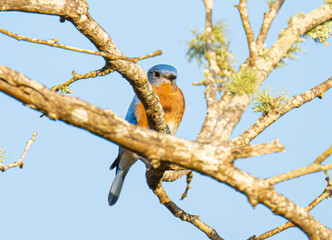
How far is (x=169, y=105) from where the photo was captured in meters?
5.86

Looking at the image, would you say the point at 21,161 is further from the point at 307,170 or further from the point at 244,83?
the point at 307,170

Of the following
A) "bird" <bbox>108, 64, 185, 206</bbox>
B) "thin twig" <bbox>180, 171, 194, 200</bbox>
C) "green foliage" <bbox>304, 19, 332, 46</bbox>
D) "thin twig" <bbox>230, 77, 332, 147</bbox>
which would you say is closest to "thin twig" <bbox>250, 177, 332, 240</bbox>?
"thin twig" <bbox>180, 171, 194, 200</bbox>

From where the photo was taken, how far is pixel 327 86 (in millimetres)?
4844

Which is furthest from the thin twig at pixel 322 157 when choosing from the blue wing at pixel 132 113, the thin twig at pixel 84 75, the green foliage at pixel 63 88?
the blue wing at pixel 132 113

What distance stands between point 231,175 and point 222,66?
703 mm

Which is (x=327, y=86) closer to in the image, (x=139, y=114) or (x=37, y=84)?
(x=139, y=114)

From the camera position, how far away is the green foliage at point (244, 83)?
2588 mm

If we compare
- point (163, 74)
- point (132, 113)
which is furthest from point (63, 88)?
point (163, 74)

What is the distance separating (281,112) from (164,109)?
1.63 m

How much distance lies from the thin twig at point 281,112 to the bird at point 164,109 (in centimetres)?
104

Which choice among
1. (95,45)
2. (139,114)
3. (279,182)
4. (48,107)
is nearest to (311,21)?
(279,182)

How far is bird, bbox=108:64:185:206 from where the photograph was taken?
227 inches

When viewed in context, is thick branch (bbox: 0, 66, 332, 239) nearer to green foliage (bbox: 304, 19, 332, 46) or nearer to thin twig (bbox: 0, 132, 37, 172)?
green foliage (bbox: 304, 19, 332, 46)

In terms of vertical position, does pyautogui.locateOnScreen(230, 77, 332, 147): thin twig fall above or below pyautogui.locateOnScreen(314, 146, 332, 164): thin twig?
above
